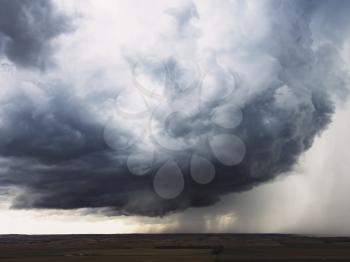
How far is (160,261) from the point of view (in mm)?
114750

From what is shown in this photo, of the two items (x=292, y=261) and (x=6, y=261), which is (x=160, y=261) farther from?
(x=6, y=261)

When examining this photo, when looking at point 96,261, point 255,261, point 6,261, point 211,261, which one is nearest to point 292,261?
point 255,261

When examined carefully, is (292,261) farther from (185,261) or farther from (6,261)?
(6,261)

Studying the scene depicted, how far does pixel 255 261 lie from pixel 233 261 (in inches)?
207

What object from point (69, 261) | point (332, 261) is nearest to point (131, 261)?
point (69, 261)

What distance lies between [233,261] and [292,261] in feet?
45.0

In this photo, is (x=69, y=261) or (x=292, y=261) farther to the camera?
(x=69, y=261)

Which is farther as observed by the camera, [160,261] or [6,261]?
[6,261]

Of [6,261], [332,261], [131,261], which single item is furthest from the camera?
[6,261]

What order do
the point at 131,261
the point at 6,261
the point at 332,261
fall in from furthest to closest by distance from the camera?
1. the point at 6,261
2. the point at 131,261
3. the point at 332,261

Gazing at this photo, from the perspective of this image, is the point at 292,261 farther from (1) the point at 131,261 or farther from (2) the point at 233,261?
(1) the point at 131,261

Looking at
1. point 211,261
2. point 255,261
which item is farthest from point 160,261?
point 255,261

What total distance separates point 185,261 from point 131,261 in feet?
44.0

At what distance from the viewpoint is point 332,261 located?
107 m
